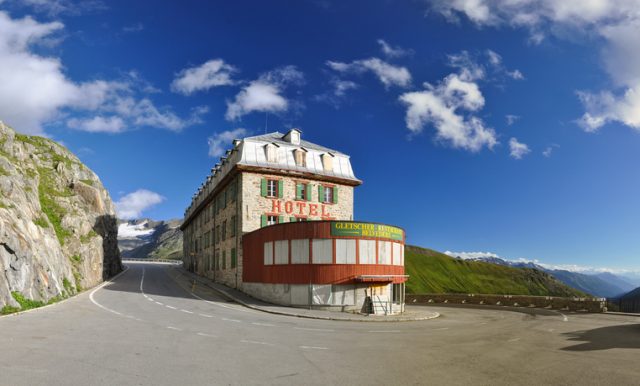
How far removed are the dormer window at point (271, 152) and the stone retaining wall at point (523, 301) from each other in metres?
19.6

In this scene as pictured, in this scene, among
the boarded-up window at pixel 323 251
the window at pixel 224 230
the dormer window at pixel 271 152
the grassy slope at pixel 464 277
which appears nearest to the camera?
the boarded-up window at pixel 323 251

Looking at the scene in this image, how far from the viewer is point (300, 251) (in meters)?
30.3

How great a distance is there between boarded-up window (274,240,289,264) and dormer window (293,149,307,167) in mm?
11754

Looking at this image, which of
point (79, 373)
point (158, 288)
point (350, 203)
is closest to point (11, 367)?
point (79, 373)

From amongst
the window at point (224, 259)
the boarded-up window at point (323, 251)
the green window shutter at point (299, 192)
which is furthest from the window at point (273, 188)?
the boarded-up window at point (323, 251)

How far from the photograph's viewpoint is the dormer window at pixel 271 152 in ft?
133

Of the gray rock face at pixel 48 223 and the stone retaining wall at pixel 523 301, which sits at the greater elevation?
the gray rock face at pixel 48 223

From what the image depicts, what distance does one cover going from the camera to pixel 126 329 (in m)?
17.5

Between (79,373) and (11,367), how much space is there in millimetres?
1883

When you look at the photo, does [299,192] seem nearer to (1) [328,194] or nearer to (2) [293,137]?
(1) [328,194]

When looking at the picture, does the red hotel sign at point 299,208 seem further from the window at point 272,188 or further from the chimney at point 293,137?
the chimney at point 293,137

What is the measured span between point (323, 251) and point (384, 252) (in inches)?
175

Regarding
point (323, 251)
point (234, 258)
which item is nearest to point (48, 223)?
point (234, 258)

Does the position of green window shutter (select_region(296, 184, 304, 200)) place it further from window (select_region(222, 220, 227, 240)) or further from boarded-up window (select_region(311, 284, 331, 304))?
boarded-up window (select_region(311, 284, 331, 304))
